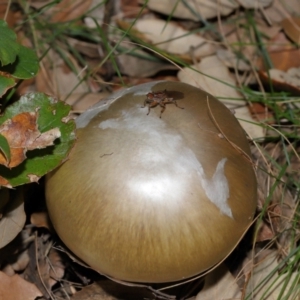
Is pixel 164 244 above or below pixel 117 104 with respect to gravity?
below

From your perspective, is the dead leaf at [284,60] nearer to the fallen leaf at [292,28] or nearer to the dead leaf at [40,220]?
the fallen leaf at [292,28]

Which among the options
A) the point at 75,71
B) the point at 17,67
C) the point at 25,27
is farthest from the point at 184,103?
the point at 25,27

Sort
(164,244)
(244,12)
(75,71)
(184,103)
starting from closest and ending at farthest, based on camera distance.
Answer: (164,244)
(184,103)
(75,71)
(244,12)

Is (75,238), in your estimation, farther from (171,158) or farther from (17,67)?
(17,67)

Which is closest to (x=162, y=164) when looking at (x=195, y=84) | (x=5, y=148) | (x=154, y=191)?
(x=154, y=191)

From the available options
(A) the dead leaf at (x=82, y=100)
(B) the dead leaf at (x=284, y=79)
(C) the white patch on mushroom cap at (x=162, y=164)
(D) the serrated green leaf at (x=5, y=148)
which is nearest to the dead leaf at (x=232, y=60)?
(B) the dead leaf at (x=284, y=79)
